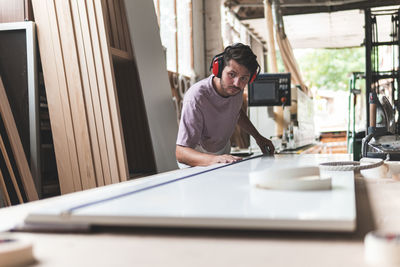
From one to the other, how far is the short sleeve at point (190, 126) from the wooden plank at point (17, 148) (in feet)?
2.83

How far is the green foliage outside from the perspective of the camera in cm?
2225

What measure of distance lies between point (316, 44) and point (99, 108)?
1055 cm

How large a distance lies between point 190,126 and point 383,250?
2.22 metres

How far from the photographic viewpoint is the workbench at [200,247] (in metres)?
0.60

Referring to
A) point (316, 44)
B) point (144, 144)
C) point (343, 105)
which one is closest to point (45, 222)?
point (144, 144)

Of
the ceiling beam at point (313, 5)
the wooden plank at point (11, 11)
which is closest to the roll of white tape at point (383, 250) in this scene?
the wooden plank at point (11, 11)

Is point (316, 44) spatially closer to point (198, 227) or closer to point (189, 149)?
point (189, 149)

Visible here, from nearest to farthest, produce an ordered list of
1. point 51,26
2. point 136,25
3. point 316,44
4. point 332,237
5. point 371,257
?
point 371,257, point 332,237, point 51,26, point 136,25, point 316,44

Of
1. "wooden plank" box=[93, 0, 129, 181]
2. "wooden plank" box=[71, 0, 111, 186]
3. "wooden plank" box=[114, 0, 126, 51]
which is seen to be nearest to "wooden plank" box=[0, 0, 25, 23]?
"wooden plank" box=[71, 0, 111, 186]

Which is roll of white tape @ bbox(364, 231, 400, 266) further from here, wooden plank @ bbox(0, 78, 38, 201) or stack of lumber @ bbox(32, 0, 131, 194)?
stack of lumber @ bbox(32, 0, 131, 194)

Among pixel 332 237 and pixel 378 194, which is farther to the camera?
pixel 378 194

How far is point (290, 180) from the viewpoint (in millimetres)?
910

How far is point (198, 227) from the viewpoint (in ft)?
2.37

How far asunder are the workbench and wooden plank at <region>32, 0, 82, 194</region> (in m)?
2.09
